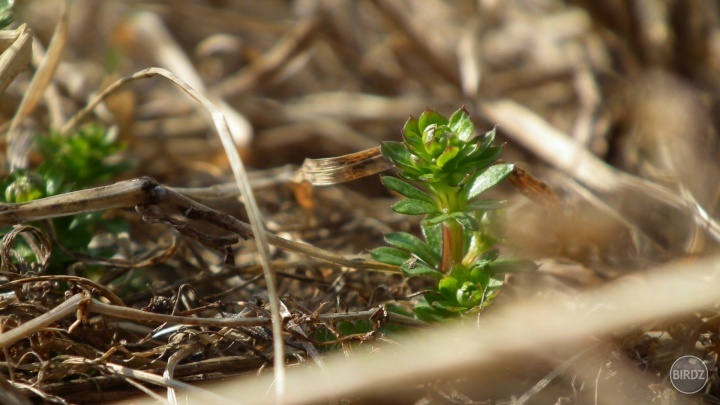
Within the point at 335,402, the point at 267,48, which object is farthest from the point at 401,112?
the point at 335,402

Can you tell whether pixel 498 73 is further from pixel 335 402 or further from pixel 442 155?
pixel 335 402

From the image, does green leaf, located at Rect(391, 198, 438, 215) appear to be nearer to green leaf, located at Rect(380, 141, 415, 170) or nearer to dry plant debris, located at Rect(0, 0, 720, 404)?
green leaf, located at Rect(380, 141, 415, 170)

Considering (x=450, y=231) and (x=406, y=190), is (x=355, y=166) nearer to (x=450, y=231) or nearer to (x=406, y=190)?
(x=406, y=190)

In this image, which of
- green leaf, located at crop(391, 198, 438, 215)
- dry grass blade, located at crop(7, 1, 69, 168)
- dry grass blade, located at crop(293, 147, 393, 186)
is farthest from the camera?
dry grass blade, located at crop(7, 1, 69, 168)

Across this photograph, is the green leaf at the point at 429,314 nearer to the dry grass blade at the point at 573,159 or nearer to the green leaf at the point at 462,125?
the green leaf at the point at 462,125

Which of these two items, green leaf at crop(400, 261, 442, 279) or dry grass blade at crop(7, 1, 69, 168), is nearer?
green leaf at crop(400, 261, 442, 279)

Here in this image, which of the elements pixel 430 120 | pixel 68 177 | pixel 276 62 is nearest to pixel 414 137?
pixel 430 120

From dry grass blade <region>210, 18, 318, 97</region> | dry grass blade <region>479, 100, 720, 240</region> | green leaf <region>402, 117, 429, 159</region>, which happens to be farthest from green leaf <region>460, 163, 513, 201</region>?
dry grass blade <region>210, 18, 318, 97</region>

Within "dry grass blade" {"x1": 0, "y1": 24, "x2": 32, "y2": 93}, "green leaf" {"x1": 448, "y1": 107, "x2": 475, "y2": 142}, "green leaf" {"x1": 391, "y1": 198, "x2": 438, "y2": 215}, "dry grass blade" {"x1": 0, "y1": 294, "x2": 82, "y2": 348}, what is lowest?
"dry grass blade" {"x1": 0, "y1": 294, "x2": 82, "y2": 348}
